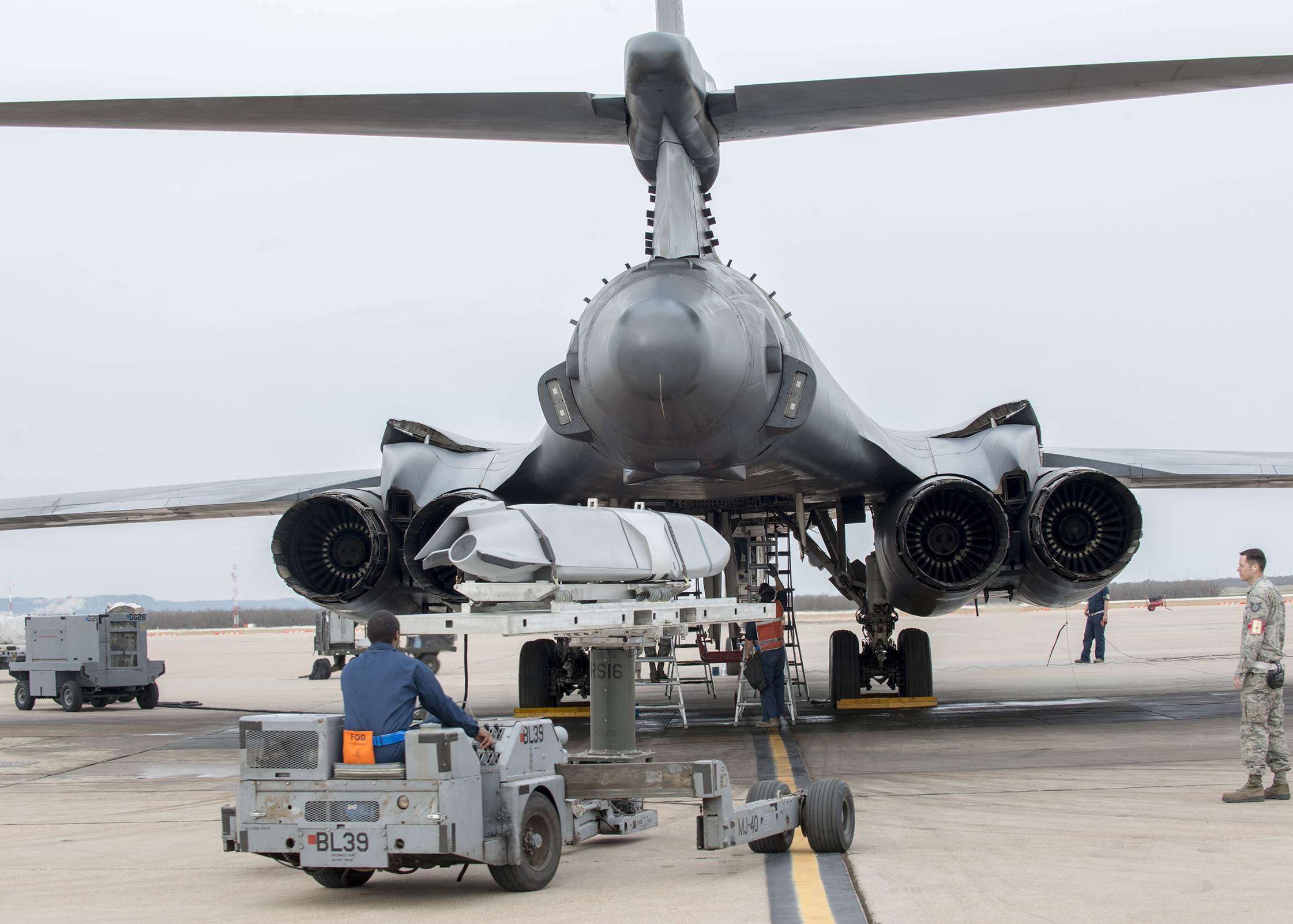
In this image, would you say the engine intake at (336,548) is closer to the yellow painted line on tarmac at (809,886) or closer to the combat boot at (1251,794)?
the yellow painted line on tarmac at (809,886)

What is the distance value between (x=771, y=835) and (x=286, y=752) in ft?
7.44

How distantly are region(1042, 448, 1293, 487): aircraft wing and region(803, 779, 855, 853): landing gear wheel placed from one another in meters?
7.99

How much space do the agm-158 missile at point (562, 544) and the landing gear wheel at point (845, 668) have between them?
23.8 feet

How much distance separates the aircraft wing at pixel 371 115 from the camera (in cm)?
817

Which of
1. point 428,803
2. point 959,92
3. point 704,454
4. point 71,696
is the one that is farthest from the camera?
point 71,696

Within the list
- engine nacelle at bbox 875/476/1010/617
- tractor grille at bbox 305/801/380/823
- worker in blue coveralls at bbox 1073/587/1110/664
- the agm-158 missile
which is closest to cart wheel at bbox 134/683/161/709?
engine nacelle at bbox 875/476/1010/617

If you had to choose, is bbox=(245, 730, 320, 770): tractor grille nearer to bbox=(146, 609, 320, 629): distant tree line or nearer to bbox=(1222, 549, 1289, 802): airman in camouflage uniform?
bbox=(1222, 549, 1289, 802): airman in camouflage uniform

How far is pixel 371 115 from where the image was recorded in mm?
8930

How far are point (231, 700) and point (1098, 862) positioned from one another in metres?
15.3

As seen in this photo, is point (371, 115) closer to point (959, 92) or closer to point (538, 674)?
point (959, 92)

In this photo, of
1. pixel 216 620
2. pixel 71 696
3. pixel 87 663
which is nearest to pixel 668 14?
pixel 87 663

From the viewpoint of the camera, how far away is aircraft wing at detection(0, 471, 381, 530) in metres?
13.8

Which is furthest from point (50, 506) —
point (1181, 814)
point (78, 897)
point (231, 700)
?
point (1181, 814)

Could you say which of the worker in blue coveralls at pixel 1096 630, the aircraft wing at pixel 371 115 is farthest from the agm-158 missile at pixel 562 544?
the worker in blue coveralls at pixel 1096 630
